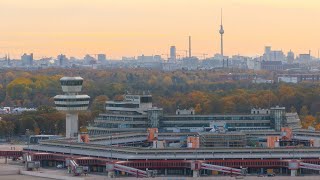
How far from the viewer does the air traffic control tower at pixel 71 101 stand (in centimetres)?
10262

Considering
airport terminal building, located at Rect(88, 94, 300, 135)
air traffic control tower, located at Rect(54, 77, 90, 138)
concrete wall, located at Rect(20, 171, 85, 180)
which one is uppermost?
air traffic control tower, located at Rect(54, 77, 90, 138)

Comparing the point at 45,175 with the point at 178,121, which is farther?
the point at 178,121

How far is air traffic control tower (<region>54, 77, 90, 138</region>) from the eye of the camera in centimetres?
10262

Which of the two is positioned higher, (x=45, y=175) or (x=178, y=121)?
(x=178, y=121)

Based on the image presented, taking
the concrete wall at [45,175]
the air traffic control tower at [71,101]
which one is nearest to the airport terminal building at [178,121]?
the air traffic control tower at [71,101]

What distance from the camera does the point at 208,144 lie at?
9094 cm

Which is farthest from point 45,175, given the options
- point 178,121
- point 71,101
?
point 178,121

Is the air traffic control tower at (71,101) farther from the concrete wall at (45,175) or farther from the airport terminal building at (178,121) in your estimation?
the concrete wall at (45,175)

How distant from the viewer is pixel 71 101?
10262 centimetres

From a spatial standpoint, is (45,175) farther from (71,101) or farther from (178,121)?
(178,121)

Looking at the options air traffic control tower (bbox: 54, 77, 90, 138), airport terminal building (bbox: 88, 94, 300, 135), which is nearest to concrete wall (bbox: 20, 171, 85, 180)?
air traffic control tower (bbox: 54, 77, 90, 138)

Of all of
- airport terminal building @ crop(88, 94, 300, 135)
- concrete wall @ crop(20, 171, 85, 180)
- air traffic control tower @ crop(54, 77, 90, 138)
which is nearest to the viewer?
concrete wall @ crop(20, 171, 85, 180)

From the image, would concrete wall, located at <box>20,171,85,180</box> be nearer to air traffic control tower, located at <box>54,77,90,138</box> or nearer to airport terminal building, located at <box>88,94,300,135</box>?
air traffic control tower, located at <box>54,77,90,138</box>

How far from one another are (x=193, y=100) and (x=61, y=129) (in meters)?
26.4
